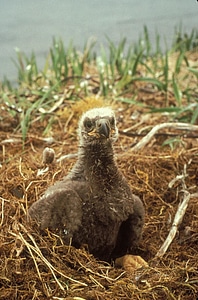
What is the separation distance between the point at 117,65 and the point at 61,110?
119cm

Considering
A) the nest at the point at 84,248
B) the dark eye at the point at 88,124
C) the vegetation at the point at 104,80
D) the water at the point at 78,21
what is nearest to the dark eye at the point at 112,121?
the dark eye at the point at 88,124

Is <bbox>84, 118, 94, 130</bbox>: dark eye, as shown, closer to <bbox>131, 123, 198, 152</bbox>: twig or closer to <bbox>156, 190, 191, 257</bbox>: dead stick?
<bbox>156, 190, 191, 257</bbox>: dead stick

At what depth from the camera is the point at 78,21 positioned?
18.6 feet

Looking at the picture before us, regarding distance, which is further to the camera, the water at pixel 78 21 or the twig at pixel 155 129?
the water at pixel 78 21

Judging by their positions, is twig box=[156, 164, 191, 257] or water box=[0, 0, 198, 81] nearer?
twig box=[156, 164, 191, 257]

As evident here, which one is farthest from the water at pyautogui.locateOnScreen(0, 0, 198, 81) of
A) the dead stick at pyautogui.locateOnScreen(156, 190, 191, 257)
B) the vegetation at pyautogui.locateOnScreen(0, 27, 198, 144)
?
the dead stick at pyautogui.locateOnScreen(156, 190, 191, 257)

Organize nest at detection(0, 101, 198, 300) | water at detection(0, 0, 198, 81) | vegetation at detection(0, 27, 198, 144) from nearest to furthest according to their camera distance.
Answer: nest at detection(0, 101, 198, 300)
water at detection(0, 0, 198, 81)
vegetation at detection(0, 27, 198, 144)

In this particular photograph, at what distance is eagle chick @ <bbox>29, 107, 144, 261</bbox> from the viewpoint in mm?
2867

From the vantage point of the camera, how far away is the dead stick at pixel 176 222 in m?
3.25

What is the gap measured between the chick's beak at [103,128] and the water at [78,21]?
1.83 metres

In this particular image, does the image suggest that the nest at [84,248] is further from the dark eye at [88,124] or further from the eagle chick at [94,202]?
the dark eye at [88,124]

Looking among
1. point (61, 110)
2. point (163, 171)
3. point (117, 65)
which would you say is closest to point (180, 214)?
point (163, 171)

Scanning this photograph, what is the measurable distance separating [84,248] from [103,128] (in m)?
0.64

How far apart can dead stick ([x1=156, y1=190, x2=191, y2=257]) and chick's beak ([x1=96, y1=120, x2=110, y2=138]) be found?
0.78 metres
